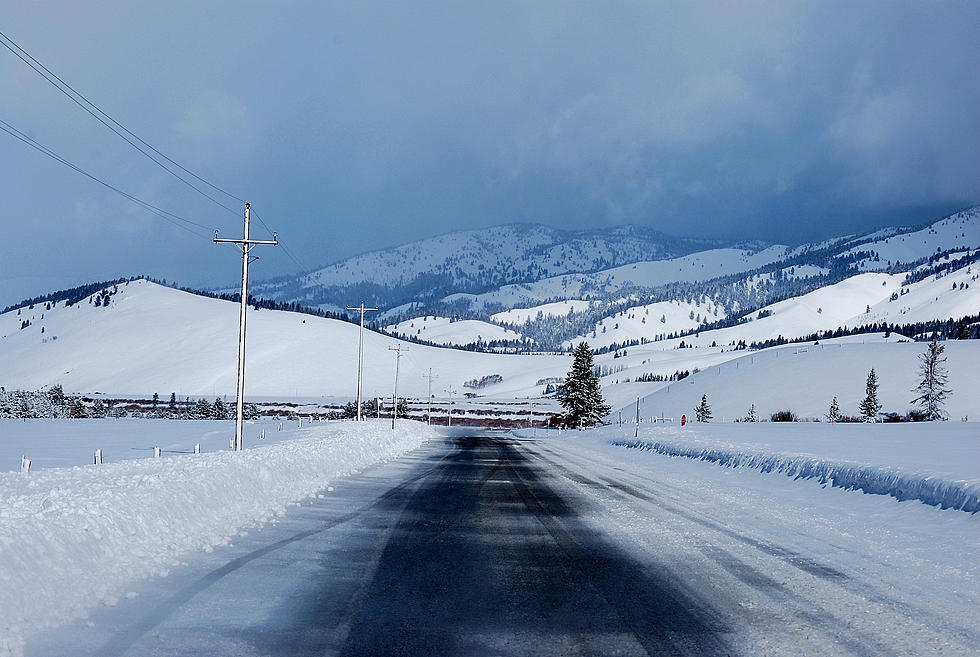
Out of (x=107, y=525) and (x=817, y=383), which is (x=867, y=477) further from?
(x=817, y=383)

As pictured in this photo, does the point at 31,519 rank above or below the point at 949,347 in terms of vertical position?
below

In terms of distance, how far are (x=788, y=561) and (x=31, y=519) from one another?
383 inches

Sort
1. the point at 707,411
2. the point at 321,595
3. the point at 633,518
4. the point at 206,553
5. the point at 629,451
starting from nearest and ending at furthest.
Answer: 1. the point at 321,595
2. the point at 206,553
3. the point at 633,518
4. the point at 629,451
5. the point at 707,411

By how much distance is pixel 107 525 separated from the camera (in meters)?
10.3

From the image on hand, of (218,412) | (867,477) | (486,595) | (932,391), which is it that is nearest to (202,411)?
(218,412)

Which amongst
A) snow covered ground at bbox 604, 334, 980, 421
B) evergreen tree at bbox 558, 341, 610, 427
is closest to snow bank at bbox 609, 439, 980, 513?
evergreen tree at bbox 558, 341, 610, 427

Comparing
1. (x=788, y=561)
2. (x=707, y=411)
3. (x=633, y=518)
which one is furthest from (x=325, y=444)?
(x=707, y=411)

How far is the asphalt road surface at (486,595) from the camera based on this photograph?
22.7 ft

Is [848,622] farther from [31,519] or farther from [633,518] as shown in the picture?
[31,519]

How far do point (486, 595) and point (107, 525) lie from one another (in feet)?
17.0

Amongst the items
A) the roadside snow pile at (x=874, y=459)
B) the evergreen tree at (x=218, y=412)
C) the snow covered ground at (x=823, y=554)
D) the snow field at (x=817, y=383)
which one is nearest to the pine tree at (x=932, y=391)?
the snow field at (x=817, y=383)

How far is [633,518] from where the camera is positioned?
49.9ft

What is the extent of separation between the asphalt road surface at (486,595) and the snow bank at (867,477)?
464cm

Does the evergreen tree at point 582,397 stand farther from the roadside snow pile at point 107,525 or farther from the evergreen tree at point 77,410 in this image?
the roadside snow pile at point 107,525
